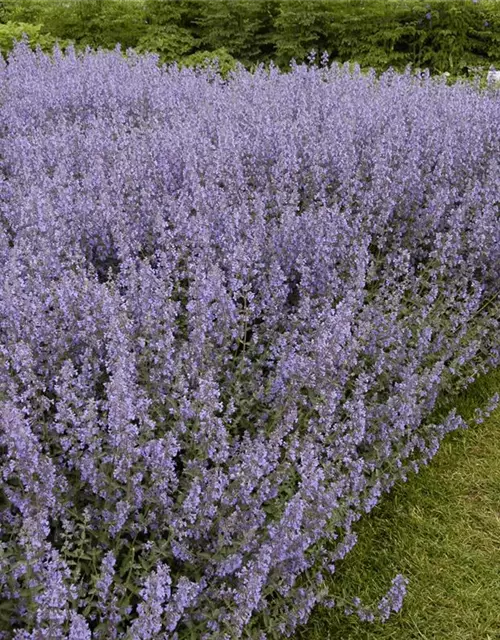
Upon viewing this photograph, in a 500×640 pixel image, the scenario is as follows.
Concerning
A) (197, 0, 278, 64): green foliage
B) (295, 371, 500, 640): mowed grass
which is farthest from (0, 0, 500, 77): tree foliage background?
(295, 371, 500, 640): mowed grass

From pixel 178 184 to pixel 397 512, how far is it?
67.9 inches

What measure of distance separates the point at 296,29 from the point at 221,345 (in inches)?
213

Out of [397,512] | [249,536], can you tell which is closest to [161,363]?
[249,536]

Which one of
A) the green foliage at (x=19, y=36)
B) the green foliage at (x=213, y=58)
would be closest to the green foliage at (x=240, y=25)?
the green foliage at (x=213, y=58)

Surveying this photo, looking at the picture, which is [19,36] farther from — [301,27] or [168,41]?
[301,27]

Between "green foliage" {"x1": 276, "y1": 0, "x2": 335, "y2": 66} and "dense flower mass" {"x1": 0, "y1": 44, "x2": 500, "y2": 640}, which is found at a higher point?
"green foliage" {"x1": 276, "y1": 0, "x2": 335, "y2": 66}

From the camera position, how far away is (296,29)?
22.7ft

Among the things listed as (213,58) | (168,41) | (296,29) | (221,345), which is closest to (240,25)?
(296,29)

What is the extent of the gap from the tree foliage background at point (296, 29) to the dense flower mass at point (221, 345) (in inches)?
120

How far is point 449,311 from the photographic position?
3.04m

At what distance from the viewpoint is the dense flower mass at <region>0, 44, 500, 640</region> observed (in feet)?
5.96

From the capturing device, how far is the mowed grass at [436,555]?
2.27 m

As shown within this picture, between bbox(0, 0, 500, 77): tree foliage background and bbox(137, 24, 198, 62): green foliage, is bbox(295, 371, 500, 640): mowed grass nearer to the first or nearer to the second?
bbox(0, 0, 500, 77): tree foliage background

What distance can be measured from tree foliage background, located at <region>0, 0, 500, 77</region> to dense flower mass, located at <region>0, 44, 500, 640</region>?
3.05m
